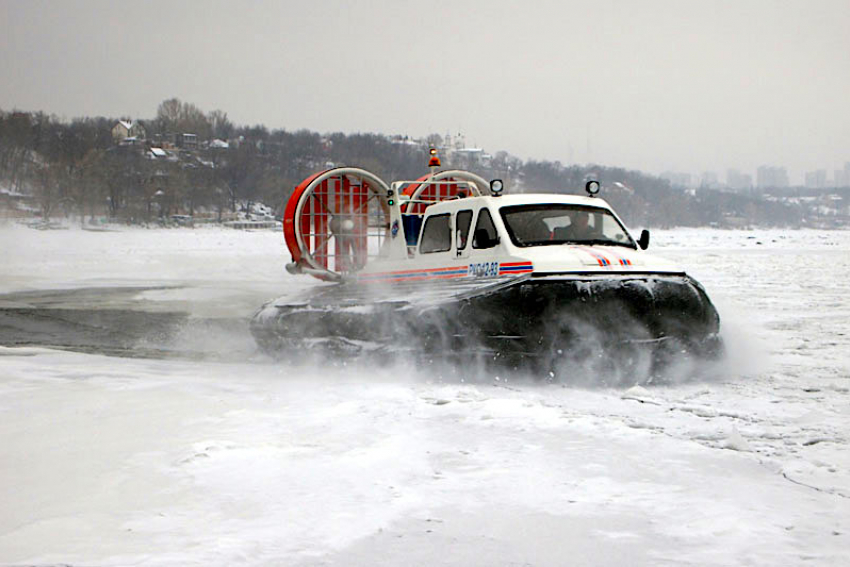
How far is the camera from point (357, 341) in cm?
688

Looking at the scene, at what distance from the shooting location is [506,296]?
19.5 feet

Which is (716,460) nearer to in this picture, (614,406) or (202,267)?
(614,406)

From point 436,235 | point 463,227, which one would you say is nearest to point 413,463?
point 463,227

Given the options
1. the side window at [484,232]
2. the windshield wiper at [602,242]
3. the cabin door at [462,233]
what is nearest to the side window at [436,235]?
the cabin door at [462,233]

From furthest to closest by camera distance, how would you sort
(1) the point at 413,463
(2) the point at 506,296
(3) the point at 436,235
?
1. (3) the point at 436,235
2. (2) the point at 506,296
3. (1) the point at 413,463

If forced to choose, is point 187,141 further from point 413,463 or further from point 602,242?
point 413,463

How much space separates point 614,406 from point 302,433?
6.48 feet

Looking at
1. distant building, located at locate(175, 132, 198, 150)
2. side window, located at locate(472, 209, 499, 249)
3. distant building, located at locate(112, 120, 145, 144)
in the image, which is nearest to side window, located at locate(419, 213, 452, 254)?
side window, located at locate(472, 209, 499, 249)

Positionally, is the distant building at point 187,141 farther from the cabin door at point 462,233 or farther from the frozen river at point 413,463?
the cabin door at point 462,233

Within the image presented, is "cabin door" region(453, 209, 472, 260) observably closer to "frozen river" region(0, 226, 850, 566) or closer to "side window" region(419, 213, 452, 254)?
"side window" region(419, 213, 452, 254)

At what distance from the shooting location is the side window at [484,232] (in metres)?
6.68

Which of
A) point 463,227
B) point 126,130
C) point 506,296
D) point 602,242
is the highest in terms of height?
point 126,130

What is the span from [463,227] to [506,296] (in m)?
1.46

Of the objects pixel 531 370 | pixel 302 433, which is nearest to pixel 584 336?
pixel 531 370
